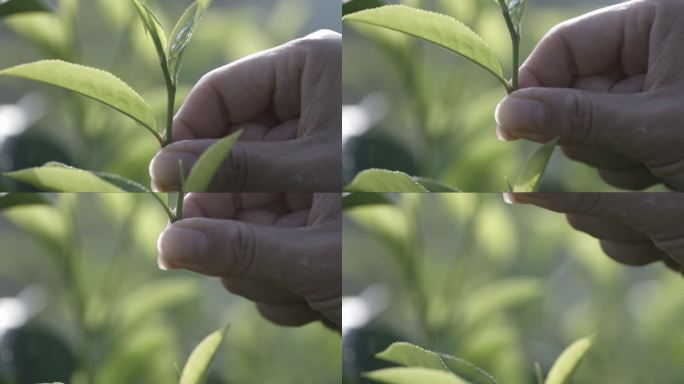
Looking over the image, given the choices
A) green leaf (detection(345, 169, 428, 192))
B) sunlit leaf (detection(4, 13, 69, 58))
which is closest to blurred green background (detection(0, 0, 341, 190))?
sunlit leaf (detection(4, 13, 69, 58))

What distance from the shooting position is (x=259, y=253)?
633 mm

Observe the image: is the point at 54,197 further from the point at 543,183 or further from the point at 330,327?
the point at 543,183

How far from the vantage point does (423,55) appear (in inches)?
26.6

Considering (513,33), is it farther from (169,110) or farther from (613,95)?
(169,110)

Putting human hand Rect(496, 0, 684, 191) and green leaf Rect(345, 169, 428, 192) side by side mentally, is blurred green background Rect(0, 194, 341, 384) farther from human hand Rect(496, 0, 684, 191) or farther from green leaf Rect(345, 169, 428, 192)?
human hand Rect(496, 0, 684, 191)

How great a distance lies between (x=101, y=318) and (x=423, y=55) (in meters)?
0.34

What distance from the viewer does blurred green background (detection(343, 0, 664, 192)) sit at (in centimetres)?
65

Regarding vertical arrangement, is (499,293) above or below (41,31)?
below

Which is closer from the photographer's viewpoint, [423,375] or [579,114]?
[423,375]

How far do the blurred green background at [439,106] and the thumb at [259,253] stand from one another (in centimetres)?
7

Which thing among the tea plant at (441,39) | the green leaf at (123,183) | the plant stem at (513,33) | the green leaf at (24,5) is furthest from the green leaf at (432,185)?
the green leaf at (24,5)

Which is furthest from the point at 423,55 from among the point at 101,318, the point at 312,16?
the point at 101,318

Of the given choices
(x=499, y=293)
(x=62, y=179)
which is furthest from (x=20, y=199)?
(x=499, y=293)

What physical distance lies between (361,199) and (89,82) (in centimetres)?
22
